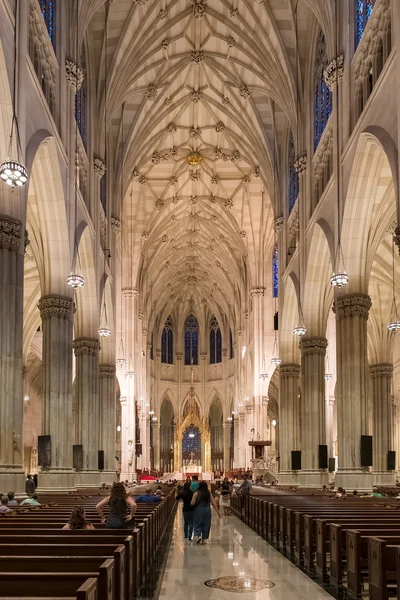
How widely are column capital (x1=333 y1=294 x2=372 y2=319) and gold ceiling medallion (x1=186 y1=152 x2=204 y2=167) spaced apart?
2598 cm

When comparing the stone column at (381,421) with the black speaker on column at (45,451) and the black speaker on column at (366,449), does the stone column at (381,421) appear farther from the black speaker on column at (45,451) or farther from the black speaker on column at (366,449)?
the black speaker on column at (45,451)

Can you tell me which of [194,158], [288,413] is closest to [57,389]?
[288,413]

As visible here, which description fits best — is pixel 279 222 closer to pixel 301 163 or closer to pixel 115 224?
pixel 301 163

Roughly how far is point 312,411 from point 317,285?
5.47m

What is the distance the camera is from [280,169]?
39219mm

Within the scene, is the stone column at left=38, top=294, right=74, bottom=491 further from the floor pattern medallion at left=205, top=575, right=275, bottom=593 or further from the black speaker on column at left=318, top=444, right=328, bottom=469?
the floor pattern medallion at left=205, top=575, right=275, bottom=593

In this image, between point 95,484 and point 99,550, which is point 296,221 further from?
point 99,550

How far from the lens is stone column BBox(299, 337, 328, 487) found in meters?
31.5

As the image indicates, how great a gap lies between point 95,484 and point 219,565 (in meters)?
19.4

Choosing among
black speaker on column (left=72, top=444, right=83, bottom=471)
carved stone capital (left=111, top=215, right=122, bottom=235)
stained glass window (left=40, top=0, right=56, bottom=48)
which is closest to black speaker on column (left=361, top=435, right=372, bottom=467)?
black speaker on column (left=72, top=444, right=83, bottom=471)

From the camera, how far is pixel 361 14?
2264 cm

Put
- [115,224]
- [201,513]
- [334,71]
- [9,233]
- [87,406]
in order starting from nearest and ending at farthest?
[9,233] < [201,513] < [334,71] < [87,406] < [115,224]

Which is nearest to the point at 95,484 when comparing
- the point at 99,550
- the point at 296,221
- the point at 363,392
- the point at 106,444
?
the point at 106,444

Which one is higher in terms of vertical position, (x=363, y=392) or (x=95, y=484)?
(x=363, y=392)
